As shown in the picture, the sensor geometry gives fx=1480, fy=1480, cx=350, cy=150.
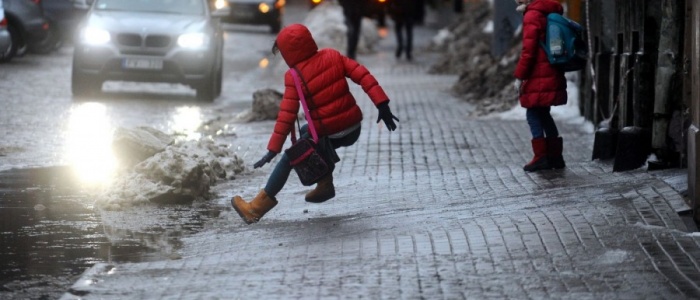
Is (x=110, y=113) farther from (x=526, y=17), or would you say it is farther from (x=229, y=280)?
(x=229, y=280)

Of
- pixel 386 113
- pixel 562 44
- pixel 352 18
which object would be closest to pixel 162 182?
pixel 386 113

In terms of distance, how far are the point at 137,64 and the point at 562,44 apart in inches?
374

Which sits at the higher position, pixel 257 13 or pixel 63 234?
pixel 257 13

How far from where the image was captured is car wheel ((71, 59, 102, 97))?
1991cm

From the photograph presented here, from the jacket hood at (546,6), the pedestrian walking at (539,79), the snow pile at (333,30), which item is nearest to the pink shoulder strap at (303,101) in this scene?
the pedestrian walking at (539,79)

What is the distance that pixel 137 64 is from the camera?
64.5 feet

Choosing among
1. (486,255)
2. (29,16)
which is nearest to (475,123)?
(486,255)

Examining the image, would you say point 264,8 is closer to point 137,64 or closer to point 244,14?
point 244,14

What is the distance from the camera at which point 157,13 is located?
20391mm

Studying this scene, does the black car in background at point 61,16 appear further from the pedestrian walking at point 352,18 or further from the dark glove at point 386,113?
the dark glove at point 386,113

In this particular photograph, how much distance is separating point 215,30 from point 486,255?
13.7 meters

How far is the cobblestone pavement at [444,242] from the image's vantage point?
22.4ft

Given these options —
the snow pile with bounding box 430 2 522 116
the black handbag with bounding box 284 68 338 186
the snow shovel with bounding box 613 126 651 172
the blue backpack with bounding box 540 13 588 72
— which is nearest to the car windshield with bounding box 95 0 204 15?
the snow pile with bounding box 430 2 522 116

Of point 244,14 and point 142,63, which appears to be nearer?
point 142,63
